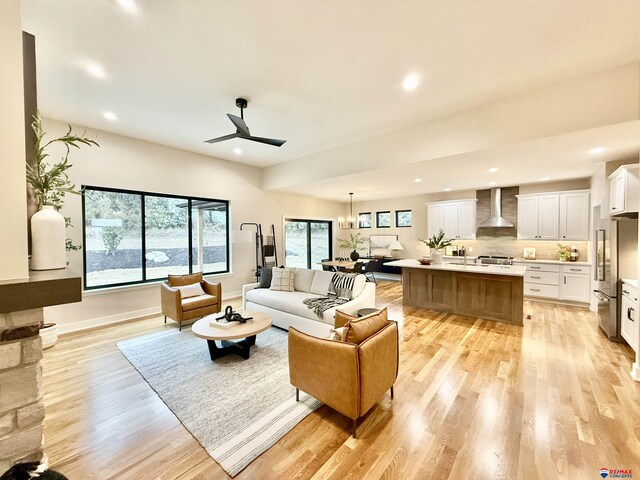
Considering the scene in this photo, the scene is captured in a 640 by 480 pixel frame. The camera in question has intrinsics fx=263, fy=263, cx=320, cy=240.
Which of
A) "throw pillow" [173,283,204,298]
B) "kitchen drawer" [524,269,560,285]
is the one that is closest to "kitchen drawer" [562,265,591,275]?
"kitchen drawer" [524,269,560,285]

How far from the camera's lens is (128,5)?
204 cm

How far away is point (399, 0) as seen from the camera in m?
1.97

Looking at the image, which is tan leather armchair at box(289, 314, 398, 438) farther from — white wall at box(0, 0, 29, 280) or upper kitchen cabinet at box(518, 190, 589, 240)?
upper kitchen cabinet at box(518, 190, 589, 240)

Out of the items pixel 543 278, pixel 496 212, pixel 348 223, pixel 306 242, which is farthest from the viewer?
pixel 348 223

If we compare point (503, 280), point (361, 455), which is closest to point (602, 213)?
point (503, 280)

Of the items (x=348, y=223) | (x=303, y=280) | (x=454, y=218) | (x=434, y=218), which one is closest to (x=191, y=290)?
(x=303, y=280)

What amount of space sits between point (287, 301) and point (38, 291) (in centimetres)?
311

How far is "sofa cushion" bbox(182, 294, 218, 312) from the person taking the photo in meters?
4.32

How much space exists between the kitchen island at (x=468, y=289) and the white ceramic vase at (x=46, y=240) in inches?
203

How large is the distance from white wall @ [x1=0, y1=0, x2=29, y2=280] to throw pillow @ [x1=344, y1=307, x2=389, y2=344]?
→ 201 cm

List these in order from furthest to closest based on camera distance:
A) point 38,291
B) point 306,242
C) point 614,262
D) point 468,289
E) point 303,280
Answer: point 306,242 → point 468,289 → point 303,280 → point 614,262 → point 38,291

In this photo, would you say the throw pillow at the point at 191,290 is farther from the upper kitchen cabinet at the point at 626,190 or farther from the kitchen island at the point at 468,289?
the upper kitchen cabinet at the point at 626,190

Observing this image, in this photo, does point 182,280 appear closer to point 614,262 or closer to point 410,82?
point 410,82

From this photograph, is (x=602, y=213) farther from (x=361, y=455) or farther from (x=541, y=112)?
(x=361, y=455)
